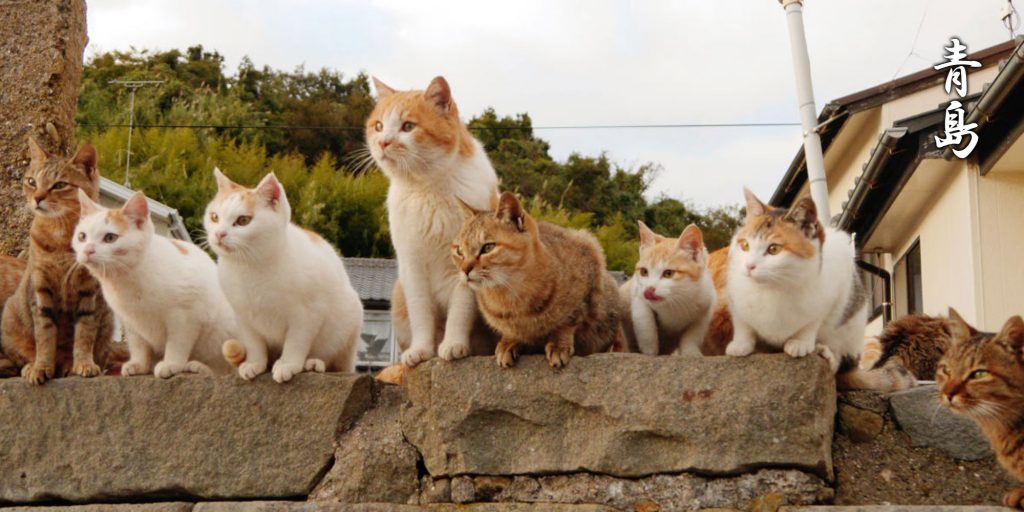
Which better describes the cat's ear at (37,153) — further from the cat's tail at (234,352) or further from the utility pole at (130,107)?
the utility pole at (130,107)

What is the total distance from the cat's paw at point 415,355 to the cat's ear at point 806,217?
1.45m

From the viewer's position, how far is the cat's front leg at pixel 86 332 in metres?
4.08

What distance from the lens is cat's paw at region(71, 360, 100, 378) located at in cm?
405

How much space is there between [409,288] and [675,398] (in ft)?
3.72

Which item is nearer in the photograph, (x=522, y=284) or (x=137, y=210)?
(x=522, y=284)

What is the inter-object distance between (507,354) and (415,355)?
15.3 inches

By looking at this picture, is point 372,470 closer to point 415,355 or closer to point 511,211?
point 415,355

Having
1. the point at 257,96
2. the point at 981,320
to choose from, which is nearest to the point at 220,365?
the point at 981,320

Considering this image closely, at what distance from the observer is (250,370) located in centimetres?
392

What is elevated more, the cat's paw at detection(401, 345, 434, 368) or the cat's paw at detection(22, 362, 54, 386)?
the cat's paw at detection(401, 345, 434, 368)

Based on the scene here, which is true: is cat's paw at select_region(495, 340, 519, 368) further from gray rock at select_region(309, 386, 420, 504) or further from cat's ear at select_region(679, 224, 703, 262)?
cat's ear at select_region(679, 224, 703, 262)

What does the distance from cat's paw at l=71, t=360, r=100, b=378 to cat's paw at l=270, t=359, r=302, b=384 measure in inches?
30.7

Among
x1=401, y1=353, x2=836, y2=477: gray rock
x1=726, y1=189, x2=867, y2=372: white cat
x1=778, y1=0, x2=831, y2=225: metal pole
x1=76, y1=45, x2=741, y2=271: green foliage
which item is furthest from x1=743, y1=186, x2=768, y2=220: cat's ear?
x1=76, y1=45, x2=741, y2=271: green foliage

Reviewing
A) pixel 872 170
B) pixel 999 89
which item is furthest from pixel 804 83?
pixel 999 89
